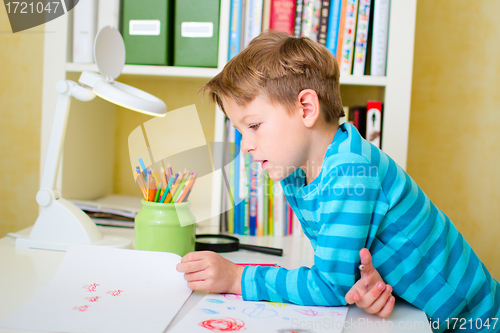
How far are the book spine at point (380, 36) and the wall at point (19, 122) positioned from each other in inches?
44.0

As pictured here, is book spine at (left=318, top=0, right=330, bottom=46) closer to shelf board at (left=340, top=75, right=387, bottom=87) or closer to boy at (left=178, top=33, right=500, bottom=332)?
shelf board at (left=340, top=75, right=387, bottom=87)

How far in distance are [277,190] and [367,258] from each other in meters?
0.48

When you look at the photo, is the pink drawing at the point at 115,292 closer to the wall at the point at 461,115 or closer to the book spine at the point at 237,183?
the book spine at the point at 237,183

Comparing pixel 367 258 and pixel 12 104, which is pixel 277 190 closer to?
pixel 367 258

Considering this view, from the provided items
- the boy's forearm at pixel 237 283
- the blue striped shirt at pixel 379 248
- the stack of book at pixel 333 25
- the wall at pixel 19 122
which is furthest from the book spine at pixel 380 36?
the wall at pixel 19 122

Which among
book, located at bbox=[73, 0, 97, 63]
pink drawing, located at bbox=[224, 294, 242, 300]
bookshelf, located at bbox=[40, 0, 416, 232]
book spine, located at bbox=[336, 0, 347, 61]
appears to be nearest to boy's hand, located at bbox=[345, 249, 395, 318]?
pink drawing, located at bbox=[224, 294, 242, 300]

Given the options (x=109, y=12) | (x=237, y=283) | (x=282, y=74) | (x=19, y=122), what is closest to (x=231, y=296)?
(x=237, y=283)

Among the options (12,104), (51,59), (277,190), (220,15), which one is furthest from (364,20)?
(12,104)

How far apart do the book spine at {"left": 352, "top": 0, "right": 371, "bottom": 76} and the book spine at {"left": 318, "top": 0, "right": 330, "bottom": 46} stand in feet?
0.24

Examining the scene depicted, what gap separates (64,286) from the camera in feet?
1.98

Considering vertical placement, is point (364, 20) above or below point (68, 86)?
above

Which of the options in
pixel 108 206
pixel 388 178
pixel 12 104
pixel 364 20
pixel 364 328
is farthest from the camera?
pixel 12 104

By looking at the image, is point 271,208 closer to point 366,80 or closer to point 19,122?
point 366,80

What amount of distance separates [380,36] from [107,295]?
799 mm
